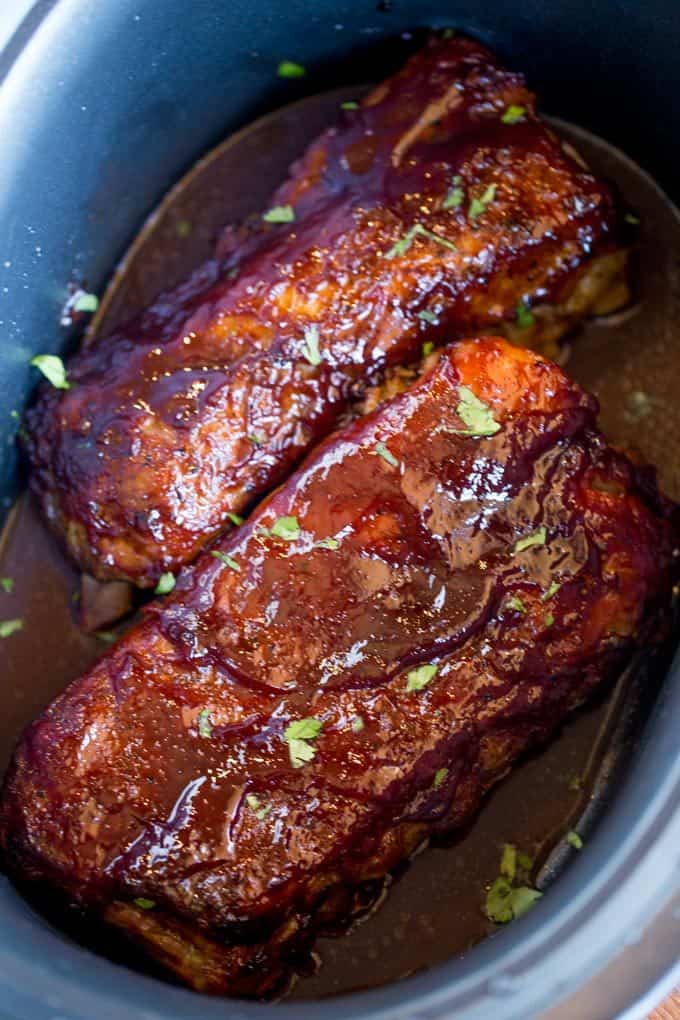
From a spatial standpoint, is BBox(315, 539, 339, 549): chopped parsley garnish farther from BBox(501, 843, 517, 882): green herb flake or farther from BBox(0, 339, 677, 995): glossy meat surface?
BBox(501, 843, 517, 882): green herb flake

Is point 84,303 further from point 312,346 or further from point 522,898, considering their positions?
point 522,898

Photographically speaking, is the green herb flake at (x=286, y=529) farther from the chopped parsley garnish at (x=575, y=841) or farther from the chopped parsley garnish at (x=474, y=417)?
the chopped parsley garnish at (x=575, y=841)

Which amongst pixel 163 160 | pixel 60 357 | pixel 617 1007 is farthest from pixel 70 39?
pixel 617 1007

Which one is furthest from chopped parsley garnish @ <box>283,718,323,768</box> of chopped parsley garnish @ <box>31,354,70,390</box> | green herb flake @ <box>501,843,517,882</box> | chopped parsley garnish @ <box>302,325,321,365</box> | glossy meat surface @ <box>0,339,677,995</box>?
chopped parsley garnish @ <box>31,354,70,390</box>

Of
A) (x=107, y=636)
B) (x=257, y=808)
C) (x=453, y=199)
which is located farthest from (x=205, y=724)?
(x=453, y=199)

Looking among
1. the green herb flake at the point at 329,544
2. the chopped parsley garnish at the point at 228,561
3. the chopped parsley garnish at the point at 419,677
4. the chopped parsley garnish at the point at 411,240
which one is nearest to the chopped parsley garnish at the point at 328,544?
the green herb flake at the point at 329,544

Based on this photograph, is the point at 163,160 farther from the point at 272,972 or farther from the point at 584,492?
the point at 272,972
